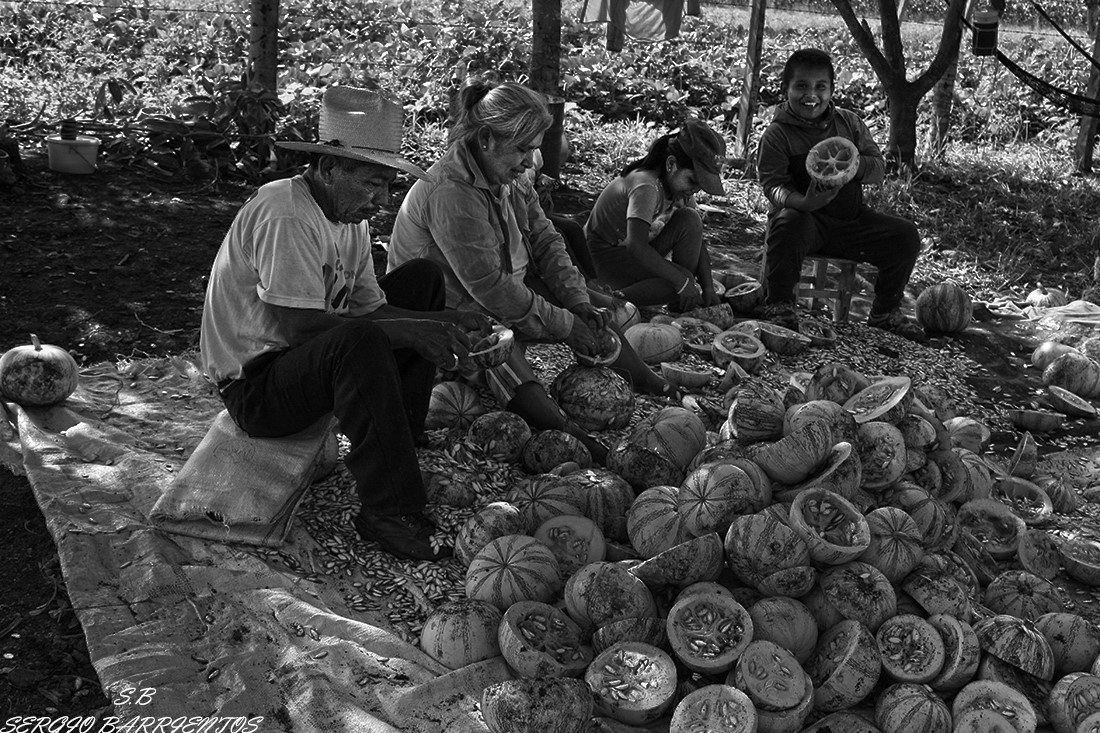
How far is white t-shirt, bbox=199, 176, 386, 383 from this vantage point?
373 centimetres

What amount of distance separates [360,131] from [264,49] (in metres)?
6.05

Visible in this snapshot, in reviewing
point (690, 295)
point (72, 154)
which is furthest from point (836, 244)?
point (72, 154)

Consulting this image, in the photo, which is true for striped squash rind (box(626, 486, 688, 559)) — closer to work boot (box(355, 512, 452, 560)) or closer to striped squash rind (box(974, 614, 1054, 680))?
work boot (box(355, 512, 452, 560))

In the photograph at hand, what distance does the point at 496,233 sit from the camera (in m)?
4.86

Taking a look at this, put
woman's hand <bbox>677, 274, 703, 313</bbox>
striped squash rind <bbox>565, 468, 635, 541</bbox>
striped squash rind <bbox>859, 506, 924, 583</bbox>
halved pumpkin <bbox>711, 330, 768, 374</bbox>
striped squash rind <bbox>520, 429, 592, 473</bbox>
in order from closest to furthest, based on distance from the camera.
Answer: striped squash rind <bbox>859, 506, 924, 583</bbox> < striped squash rind <bbox>565, 468, 635, 541</bbox> < striped squash rind <bbox>520, 429, 592, 473</bbox> < halved pumpkin <bbox>711, 330, 768, 374</bbox> < woman's hand <bbox>677, 274, 703, 313</bbox>

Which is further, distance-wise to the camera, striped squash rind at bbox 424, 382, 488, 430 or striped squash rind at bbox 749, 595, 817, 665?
striped squash rind at bbox 424, 382, 488, 430

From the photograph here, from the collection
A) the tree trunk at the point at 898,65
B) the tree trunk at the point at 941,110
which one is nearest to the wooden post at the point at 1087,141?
the tree trunk at the point at 941,110

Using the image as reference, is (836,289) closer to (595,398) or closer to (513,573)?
(595,398)

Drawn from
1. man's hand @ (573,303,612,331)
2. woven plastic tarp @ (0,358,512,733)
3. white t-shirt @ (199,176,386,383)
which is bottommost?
woven plastic tarp @ (0,358,512,733)

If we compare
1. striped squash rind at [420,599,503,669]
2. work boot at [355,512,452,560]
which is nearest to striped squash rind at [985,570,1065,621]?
striped squash rind at [420,599,503,669]

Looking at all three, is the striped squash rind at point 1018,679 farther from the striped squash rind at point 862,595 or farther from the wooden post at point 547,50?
the wooden post at point 547,50

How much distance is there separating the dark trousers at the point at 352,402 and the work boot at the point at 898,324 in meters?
4.34

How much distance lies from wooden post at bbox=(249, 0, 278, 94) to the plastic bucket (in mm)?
1647

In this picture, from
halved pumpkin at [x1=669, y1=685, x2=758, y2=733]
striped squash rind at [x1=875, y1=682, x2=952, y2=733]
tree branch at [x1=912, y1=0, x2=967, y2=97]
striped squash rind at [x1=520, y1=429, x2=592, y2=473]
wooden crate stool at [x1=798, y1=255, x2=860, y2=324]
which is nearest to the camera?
halved pumpkin at [x1=669, y1=685, x2=758, y2=733]
